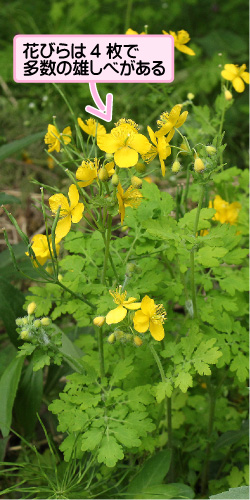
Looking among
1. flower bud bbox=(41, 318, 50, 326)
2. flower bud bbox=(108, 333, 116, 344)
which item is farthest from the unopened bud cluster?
flower bud bbox=(108, 333, 116, 344)

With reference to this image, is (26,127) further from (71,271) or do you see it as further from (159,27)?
(71,271)

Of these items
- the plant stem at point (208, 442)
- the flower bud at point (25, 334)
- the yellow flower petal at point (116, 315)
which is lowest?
the plant stem at point (208, 442)

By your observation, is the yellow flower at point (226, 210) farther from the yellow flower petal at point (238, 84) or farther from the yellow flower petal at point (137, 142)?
the yellow flower petal at point (137, 142)

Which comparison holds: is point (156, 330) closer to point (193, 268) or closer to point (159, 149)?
point (193, 268)

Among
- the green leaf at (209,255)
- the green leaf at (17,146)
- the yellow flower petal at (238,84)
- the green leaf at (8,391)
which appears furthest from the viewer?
the green leaf at (17,146)

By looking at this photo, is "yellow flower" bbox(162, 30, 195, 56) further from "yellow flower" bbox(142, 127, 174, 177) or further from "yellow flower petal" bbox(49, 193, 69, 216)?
"yellow flower petal" bbox(49, 193, 69, 216)

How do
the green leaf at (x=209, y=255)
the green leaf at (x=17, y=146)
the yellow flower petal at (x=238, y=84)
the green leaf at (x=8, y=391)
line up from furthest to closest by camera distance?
the green leaf at (x=17, y=146) → the yellow flower petal at (x=238, y=84) → the green leaf at (x=8, y=391) → the green leaf at (x=209, y=255)

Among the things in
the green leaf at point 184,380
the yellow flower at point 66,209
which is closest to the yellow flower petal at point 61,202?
the yellow flower at point 66,209
